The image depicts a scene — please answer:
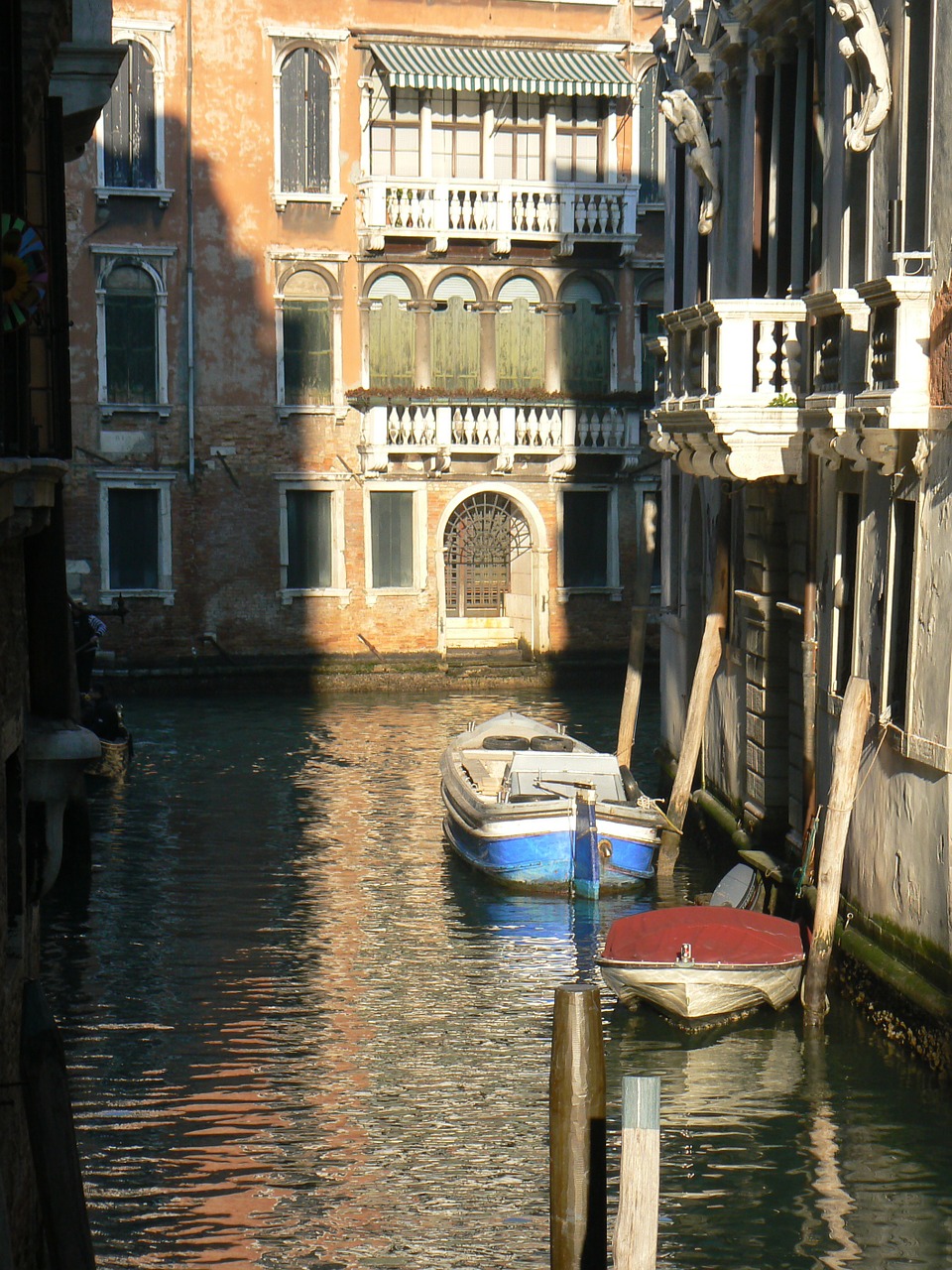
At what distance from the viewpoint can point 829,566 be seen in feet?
40.3

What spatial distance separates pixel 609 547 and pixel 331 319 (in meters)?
5.22

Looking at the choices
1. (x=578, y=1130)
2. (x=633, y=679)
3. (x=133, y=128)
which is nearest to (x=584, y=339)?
(x=133, y=128)

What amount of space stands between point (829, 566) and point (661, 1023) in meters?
3.22

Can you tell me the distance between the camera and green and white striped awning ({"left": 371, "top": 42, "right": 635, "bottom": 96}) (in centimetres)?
2561

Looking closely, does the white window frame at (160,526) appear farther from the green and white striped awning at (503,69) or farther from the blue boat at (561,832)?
the blue boat at (561,832)

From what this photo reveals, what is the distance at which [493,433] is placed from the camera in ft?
86.9

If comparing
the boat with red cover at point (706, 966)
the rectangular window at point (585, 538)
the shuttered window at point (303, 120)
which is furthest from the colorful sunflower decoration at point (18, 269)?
the rectangular window at point (585, 538)

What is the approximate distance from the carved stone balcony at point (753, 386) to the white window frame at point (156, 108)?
47.9ft

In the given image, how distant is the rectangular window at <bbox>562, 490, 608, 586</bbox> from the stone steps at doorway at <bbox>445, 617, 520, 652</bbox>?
120 centimetres

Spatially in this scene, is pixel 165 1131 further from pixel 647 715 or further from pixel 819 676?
pixel 647 715

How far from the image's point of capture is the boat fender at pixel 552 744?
17156mm

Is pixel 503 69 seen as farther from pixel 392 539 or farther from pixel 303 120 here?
pixel 392 539

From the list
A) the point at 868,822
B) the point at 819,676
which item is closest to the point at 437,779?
the point at 819,676

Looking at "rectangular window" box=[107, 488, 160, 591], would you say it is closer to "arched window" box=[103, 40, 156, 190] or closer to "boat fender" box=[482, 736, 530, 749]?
"arched window" box=[103, 40, 156, 190]
